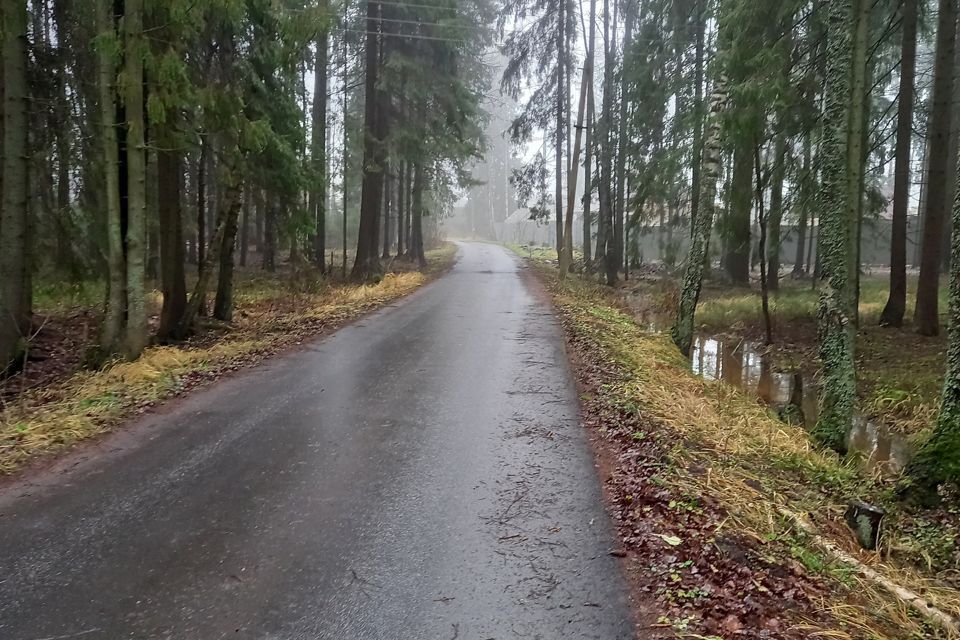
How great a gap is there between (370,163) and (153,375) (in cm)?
1317

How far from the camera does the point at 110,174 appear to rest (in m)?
8.93

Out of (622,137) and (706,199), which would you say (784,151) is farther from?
(622,137)

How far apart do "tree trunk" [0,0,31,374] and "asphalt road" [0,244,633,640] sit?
441 centimetres

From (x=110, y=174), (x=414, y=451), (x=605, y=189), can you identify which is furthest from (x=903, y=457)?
(x=605, y=189)

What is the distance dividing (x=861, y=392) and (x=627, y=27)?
17.2 m

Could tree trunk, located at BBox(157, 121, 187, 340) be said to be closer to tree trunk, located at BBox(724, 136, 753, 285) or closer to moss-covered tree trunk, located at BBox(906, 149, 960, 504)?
tree trunk, located at BBox(724, 136, 753, 285)

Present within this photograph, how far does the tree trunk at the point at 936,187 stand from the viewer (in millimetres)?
12492

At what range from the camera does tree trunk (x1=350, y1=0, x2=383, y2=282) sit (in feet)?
67.1

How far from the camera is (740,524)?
4.55 meters

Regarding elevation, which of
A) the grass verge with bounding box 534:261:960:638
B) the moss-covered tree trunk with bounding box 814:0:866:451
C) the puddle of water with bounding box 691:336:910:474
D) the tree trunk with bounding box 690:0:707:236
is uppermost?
the tree trunk with bounding box 690:0:707:236

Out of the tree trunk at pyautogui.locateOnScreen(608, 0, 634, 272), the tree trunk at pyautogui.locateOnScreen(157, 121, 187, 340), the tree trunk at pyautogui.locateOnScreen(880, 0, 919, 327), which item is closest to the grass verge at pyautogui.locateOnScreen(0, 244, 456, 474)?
the tree trunk at pyautogui.locateOnScreen(157, 121, 187, 340)

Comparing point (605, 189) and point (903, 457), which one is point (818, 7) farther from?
point (605, 189)

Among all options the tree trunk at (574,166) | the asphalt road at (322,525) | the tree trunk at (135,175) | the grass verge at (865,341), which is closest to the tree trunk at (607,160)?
the tree trunk at (574,166)

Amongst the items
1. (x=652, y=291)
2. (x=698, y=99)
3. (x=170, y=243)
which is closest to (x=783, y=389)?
(x=698, y=99)
